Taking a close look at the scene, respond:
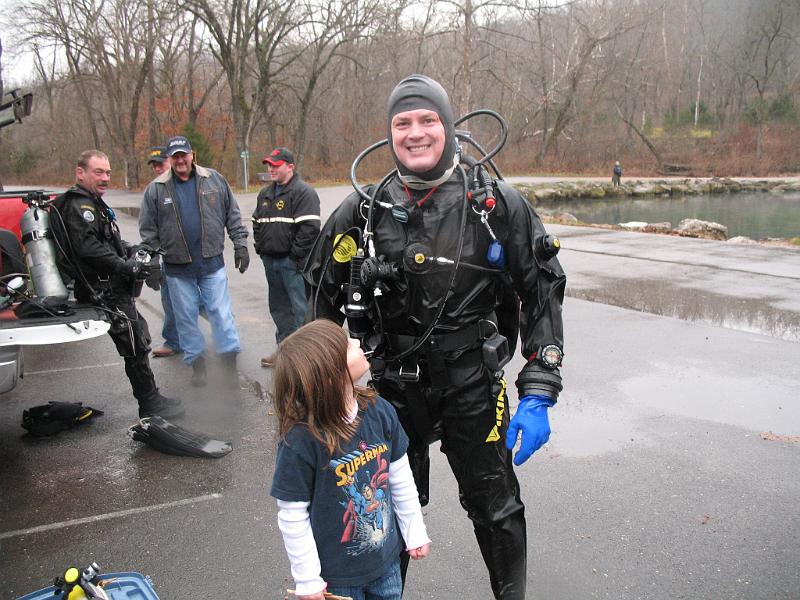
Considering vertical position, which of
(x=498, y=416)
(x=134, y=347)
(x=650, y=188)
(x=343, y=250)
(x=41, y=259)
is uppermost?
(x=343, y=250)

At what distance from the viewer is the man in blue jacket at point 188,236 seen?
5691 millimetres

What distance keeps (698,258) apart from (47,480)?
1069cm

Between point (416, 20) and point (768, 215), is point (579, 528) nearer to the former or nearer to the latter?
point (768, 215)

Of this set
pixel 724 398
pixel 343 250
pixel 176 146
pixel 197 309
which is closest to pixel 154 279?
pixel 197 309

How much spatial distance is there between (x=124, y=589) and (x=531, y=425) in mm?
1630

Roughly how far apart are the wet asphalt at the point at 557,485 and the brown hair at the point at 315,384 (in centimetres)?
135

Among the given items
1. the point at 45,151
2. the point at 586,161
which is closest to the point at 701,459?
the point at 586,161

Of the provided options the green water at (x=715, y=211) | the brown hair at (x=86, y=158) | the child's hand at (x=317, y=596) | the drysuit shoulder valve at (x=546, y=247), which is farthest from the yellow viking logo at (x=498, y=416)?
the green water at (x=715, y=211)

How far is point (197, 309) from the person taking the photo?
593cm

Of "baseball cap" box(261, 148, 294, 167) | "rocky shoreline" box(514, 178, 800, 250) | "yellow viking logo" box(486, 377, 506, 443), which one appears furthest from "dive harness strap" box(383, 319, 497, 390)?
"rocky shoreline" box(514, 178, 800, 250)

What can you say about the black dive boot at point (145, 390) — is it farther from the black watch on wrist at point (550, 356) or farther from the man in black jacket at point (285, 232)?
the black watch on wrist at point (550, 356)

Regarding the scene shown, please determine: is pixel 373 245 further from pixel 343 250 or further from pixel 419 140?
pixel 419 140

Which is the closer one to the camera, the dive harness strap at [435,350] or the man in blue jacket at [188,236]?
the dive harness strap at [435,350]

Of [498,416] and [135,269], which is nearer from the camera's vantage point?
[498,416]
